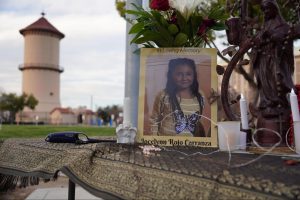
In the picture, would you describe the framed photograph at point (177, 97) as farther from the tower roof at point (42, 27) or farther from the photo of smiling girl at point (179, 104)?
the tower roof at point (42, 27)

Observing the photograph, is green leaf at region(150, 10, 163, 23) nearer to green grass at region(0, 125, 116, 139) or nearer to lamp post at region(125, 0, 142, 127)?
lamp post at region(125, 0, 142, 127)

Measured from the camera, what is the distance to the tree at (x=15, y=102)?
46.9 meters

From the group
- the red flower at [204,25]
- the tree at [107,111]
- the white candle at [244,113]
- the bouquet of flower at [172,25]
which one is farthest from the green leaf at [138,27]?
the tree at [107,111]

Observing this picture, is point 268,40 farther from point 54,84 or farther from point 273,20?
point 54,84

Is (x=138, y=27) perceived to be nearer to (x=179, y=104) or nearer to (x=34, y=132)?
(x=179, y=104)

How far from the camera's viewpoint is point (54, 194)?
4.25 meters

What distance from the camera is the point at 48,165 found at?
1.38 m

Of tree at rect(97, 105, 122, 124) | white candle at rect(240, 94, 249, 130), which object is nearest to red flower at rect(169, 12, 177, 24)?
white candle at rect(240, 94, 249, 130)

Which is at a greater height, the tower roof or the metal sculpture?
the tower roof

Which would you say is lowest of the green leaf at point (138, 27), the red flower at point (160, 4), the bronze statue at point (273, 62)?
the bronze statue at point (273, 62)

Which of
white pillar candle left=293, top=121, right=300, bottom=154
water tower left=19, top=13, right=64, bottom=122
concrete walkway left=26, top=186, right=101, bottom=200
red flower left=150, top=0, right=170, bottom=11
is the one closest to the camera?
white pillar candle left=293, top=121, right=300, bottom=154

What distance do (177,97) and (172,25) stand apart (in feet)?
1.03

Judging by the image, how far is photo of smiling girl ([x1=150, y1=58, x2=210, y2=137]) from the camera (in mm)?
1522

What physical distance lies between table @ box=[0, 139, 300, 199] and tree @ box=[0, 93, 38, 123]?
4726cm
